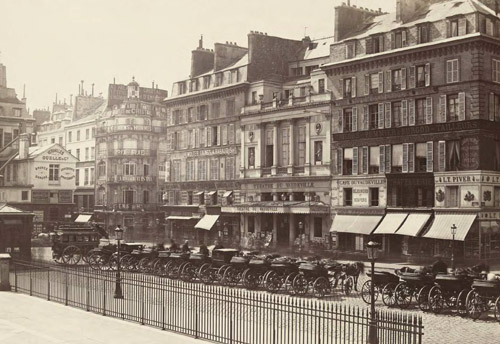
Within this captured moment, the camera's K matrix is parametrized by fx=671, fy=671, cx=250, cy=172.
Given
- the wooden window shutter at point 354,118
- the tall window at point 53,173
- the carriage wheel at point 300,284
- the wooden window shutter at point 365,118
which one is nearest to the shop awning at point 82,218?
the tall window at point 53,173

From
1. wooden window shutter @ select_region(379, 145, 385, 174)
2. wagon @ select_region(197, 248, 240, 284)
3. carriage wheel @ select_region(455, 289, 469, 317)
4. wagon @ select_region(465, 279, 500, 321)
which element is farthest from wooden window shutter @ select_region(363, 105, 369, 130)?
wagon @ select_region(465, 279, 500, 321)

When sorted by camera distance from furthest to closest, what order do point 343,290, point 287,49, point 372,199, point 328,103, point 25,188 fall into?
point 25,188, point 287,49, point 328,103, point 372,199, point 343,290

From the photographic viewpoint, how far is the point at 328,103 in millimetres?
47688

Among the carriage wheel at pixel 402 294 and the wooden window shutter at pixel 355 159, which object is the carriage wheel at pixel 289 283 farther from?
the wooden window shutter at pixel 355 159

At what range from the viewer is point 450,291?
67.3 ft

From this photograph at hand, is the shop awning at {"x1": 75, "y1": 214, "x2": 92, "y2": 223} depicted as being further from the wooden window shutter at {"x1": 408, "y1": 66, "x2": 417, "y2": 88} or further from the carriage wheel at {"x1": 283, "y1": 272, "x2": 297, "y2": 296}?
the carriage wheel at {"x1": 283, "y1": 272, "x2": 297, "y2": 296}

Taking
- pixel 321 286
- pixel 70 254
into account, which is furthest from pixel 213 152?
pixel 321 286

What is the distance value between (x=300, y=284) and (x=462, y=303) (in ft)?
20.0

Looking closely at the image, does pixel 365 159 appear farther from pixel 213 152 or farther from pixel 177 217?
pixel 177 217

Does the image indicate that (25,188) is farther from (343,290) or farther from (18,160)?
(343,290)

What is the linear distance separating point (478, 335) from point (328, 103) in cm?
3172

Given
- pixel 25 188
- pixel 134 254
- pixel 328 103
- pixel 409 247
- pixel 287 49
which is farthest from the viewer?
pixel 25 188

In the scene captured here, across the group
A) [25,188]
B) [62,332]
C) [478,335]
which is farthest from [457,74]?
[25,188]

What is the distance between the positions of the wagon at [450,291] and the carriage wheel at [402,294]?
915 mm
